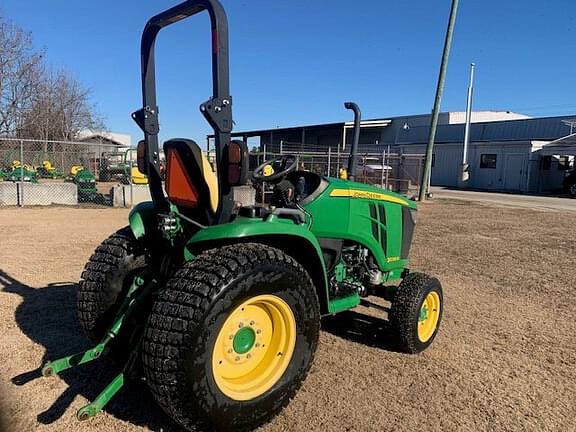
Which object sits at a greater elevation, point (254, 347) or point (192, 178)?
point (192, 178)

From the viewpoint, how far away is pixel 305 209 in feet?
11.4

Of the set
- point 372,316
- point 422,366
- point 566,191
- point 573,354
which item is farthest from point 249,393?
point 566,191

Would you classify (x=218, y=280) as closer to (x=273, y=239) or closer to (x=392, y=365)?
(x=273, y=239)

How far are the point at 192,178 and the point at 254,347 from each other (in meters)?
1.06

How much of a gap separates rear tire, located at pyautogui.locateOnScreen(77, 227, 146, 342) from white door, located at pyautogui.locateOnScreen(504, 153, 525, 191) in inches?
1166

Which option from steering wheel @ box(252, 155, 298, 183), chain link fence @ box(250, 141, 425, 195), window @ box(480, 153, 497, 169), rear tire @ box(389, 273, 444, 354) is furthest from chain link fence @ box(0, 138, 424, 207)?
window @ box(480, 153, 497, 169)

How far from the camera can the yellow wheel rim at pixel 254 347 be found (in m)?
2.48

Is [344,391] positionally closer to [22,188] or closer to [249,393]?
[249,393]

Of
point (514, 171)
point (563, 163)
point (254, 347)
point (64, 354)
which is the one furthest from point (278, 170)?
point (563, 163)

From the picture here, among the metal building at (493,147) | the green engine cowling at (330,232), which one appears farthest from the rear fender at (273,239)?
the metal building at (493,147)

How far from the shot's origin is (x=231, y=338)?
2.52 m

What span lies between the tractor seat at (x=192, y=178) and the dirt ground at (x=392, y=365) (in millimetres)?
1222

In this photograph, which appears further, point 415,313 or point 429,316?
point 429,316

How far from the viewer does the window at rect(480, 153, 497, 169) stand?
100 feet
